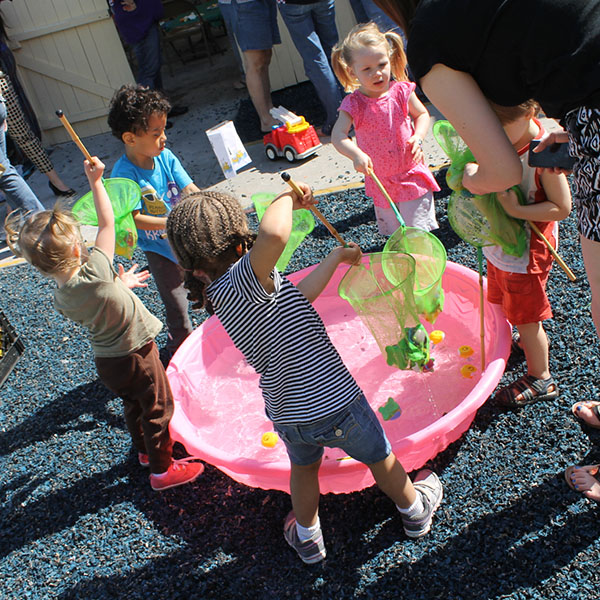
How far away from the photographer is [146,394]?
8.27 ft

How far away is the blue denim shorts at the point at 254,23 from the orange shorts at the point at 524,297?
414 cm

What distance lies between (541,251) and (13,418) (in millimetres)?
2750

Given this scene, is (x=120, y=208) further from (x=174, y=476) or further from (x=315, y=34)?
(x=315, y=34)

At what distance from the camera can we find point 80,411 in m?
3.21

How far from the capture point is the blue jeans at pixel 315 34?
527 cm

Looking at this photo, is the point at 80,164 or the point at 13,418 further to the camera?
the point at 80,164

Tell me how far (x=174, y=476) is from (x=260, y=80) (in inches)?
171

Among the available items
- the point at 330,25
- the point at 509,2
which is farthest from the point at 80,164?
the point at 509,2

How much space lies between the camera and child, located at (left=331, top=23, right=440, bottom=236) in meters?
3.25

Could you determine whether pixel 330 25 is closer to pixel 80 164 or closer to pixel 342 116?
pixel 342 116

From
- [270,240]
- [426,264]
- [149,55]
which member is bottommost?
[426,264]

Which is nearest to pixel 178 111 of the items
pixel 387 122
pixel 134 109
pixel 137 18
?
pixel 137 18

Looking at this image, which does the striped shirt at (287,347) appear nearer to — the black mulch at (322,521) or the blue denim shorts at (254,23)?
the black mulch at (322,521)

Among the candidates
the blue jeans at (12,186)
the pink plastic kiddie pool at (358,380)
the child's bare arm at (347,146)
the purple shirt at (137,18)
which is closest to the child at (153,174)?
the pink plastic kiddie pool at (358,380)
